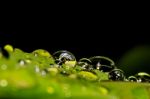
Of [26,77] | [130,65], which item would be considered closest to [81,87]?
[26,77]

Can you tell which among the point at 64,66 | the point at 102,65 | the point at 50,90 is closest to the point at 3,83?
the point at 50,90

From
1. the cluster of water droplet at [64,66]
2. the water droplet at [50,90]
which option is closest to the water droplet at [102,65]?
the cluster of water droplet at [64,66]

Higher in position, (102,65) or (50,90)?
(102,65)

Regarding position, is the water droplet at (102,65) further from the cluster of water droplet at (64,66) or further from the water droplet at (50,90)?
the water droplet at (50,90)

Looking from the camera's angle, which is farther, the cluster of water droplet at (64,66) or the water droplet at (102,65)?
the water droplet at (102,65)

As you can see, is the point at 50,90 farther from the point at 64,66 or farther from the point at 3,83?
the point at 64,66

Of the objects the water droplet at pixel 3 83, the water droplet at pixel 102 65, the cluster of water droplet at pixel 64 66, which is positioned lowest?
the water droplet at pixel 3 83

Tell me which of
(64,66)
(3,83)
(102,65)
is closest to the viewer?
(3,83)

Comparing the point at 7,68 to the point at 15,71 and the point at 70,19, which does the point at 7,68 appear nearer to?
the point at 15,71

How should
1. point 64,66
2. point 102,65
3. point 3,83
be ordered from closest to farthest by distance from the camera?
point 3,83 → point 64,66 → point 102,65

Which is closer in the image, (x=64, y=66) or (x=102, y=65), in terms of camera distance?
(x=64, y=66)

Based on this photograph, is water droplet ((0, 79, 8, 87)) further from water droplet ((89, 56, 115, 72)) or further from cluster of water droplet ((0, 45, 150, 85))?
water droplet ((89, 56, 115, 72))

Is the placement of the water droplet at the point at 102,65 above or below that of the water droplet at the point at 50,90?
above
